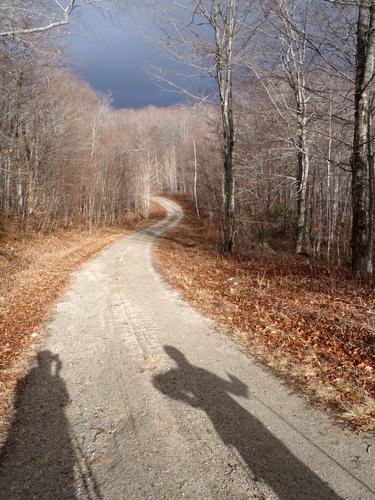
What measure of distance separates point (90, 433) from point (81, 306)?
4429mm

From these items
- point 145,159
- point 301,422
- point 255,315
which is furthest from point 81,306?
point 145,159

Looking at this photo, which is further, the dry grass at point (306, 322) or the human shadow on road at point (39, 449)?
the dry grass at point (306, 322)

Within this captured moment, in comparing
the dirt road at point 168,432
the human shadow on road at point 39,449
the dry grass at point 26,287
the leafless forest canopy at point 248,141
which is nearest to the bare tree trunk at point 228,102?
the leafless forest canopy at point 248,141

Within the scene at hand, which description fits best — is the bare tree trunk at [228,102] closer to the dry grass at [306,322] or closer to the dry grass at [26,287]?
the dry grass at [306,322]

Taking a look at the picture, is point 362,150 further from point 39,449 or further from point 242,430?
point 39,449

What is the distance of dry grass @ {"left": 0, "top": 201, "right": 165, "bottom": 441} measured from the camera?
4.77 meters

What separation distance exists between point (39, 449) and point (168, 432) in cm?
122

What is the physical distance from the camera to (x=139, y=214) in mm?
40406

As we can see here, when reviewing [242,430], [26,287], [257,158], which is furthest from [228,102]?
[242,430]

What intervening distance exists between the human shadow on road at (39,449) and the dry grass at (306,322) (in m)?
2.70

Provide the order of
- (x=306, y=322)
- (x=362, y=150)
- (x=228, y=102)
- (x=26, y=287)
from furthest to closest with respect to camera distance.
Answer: (x=228, y=102) < (x=26, y=287) < (x=362, y=150) < (x=306, y=322)

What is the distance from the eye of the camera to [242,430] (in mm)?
3357

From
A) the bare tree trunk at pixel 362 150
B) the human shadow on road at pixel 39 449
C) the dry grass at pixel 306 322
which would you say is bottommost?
the human shadow on road at pixel 39 449

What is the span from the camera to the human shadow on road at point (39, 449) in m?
2.73
